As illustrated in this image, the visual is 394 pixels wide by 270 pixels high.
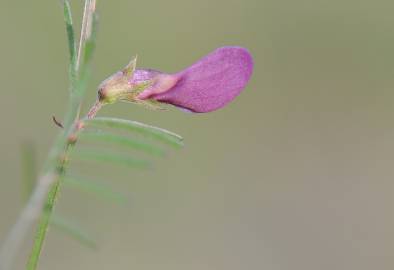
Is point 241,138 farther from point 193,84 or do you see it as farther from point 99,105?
point 99,105

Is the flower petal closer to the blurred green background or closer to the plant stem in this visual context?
the plant stem

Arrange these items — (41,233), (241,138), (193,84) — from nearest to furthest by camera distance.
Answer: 1. (41,233)
2. (193,84)
3. (241,138)

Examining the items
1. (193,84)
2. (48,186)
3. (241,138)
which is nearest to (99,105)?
(193,84)

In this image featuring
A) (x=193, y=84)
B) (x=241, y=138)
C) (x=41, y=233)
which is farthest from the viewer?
(x=241, y=138)

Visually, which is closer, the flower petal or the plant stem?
the plant stem

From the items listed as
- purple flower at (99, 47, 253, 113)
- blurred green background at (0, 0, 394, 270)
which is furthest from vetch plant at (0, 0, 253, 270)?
blurred green background at (0, 0, 394, 270)

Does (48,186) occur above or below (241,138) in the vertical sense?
above

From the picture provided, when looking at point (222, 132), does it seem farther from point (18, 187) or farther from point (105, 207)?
point (18, 187)
